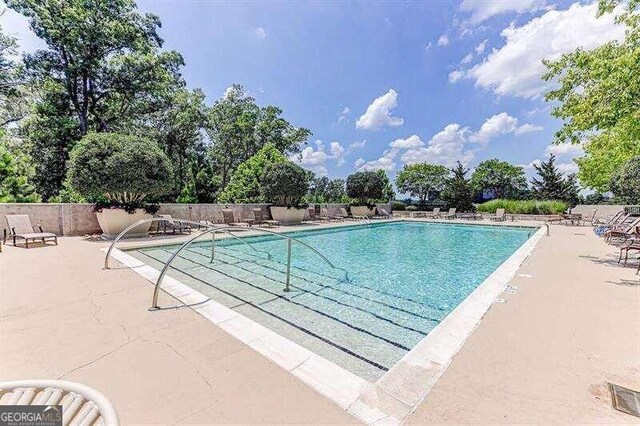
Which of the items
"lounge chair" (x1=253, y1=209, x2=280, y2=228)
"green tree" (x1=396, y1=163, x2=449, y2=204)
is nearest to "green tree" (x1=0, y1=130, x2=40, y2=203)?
"lounge chair" (x1=253, y1=209, x2=280, y2=228)

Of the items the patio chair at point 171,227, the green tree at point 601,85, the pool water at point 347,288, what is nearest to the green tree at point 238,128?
the patio chair at point 171,227

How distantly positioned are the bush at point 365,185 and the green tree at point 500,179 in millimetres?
33829

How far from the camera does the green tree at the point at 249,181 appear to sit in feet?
69.7

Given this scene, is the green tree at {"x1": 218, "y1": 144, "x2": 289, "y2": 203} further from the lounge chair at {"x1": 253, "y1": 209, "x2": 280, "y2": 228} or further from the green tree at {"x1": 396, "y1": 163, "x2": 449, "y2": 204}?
the green tree at {"x1": 396, "y1": 163, "x2": 449, "y2": 204}

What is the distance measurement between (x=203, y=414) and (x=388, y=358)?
2.02m

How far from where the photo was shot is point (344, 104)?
92.9 ft

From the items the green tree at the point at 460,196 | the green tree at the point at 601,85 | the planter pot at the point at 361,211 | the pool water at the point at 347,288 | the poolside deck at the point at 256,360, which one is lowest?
the pool water at the point at 347,288

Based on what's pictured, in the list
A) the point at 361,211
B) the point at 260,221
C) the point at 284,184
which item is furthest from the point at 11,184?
the point at 361,211

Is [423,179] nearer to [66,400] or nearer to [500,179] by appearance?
[500,179]

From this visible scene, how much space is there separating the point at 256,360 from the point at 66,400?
1.63 m

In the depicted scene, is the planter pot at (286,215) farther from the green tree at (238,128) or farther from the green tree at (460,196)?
the green tree at (460,196)

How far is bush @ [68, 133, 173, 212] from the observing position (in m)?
9.56

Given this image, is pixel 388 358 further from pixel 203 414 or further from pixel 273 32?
pixel 273 32

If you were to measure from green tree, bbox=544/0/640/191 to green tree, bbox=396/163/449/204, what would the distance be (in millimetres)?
34291
